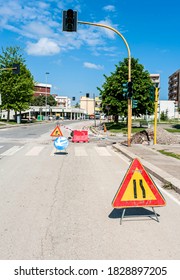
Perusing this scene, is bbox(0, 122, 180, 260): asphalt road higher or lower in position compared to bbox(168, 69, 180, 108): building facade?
lower

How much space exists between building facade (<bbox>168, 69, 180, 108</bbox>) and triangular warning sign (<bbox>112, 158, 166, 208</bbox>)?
124m

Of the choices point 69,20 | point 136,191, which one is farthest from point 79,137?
point 136,191

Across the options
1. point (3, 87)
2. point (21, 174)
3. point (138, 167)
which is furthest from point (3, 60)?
point (138, 167)

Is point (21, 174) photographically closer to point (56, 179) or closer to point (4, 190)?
point (56, 179)

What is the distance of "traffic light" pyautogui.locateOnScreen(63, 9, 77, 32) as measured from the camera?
14.1 m

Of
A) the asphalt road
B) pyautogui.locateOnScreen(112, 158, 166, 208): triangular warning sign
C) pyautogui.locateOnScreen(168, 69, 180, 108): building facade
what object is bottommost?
the asphalt road

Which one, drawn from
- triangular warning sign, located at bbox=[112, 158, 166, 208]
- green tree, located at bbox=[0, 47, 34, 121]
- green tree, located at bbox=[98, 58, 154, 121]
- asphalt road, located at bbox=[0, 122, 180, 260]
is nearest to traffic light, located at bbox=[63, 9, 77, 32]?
asphalt road, located at bbox=[0, 122, 180, 260]

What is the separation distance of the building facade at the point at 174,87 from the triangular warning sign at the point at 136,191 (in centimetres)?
12372

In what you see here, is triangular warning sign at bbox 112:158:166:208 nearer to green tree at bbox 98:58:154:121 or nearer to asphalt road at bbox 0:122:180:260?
asphalt road at bbox 0:122:180:260

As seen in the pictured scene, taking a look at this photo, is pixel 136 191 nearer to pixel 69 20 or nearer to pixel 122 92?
pixel 69 20

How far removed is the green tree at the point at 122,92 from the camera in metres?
38.9

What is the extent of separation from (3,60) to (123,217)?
58.3 metres

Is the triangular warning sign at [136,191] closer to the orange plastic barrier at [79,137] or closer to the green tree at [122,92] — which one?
the orange plastic barrier at [79,137]

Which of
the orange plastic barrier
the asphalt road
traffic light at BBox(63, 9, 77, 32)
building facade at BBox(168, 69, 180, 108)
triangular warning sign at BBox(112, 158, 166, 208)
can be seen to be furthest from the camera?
building facade at BBox(168, 69, 180, 108)
